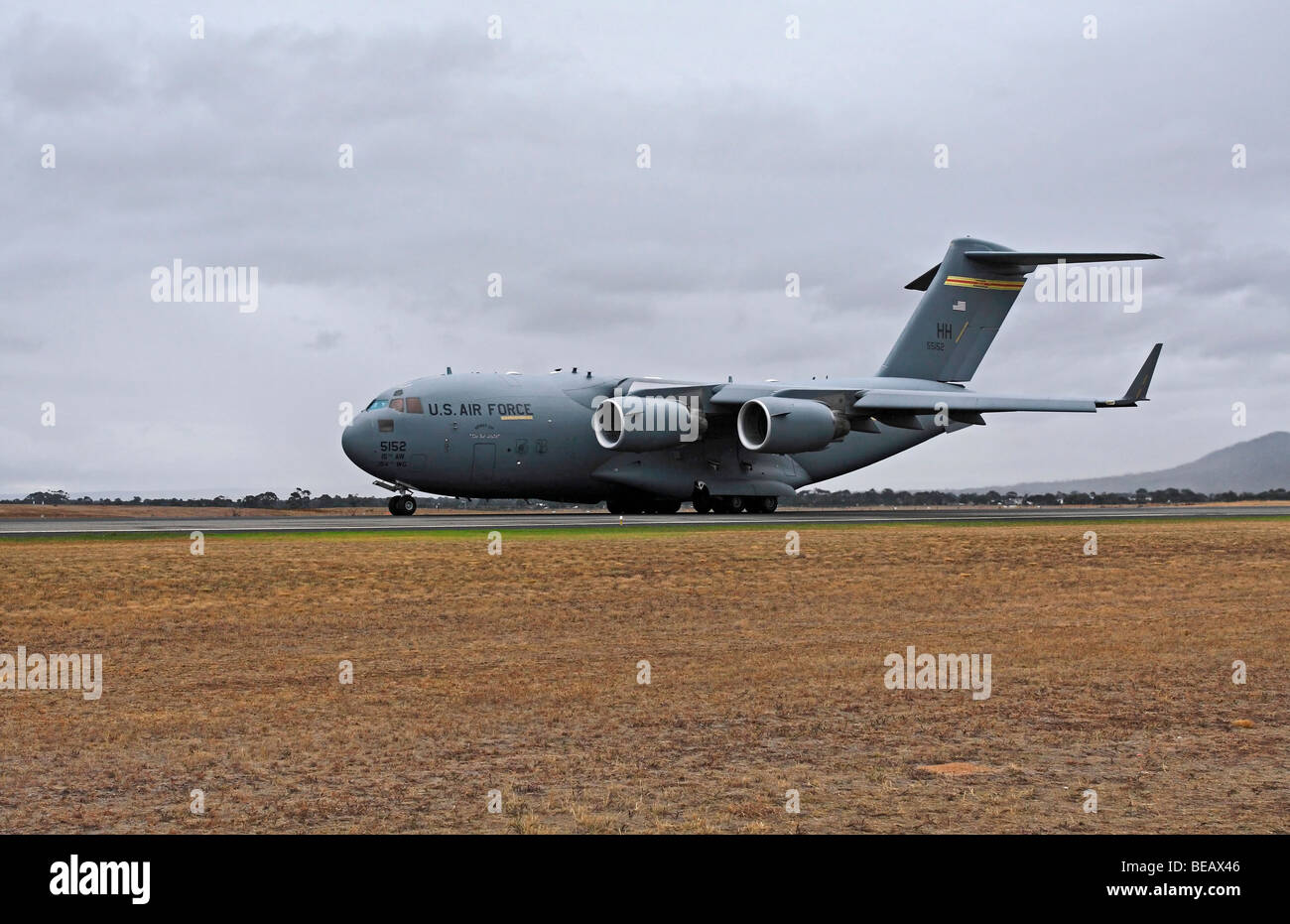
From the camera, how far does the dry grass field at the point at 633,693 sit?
904cm

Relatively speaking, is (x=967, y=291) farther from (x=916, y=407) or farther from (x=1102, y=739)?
(x=1102, y=739)

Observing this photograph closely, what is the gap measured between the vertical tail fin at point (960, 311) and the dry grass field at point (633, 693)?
86.1ft

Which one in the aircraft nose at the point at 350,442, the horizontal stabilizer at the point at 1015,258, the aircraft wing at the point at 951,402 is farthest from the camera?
the horizontal stabilizer at the point at 1015,258

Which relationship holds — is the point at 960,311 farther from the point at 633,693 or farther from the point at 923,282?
the point at 633,693

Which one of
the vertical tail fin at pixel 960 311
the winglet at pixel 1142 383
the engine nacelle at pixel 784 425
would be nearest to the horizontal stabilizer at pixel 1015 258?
the vertical tail fin at pixel 960 311

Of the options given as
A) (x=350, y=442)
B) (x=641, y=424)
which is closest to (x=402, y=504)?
(x=350, y=442)

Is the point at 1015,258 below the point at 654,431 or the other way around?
the other way around

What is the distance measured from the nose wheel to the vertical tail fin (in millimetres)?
19740

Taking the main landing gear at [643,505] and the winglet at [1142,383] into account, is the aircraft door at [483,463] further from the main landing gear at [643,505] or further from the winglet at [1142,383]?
the winglet at [1142,383]

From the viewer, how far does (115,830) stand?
8.29m

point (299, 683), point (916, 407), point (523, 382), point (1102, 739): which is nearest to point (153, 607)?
point (299, 683)

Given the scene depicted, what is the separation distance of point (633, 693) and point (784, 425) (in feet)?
98.4

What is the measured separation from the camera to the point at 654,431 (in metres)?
43.2
